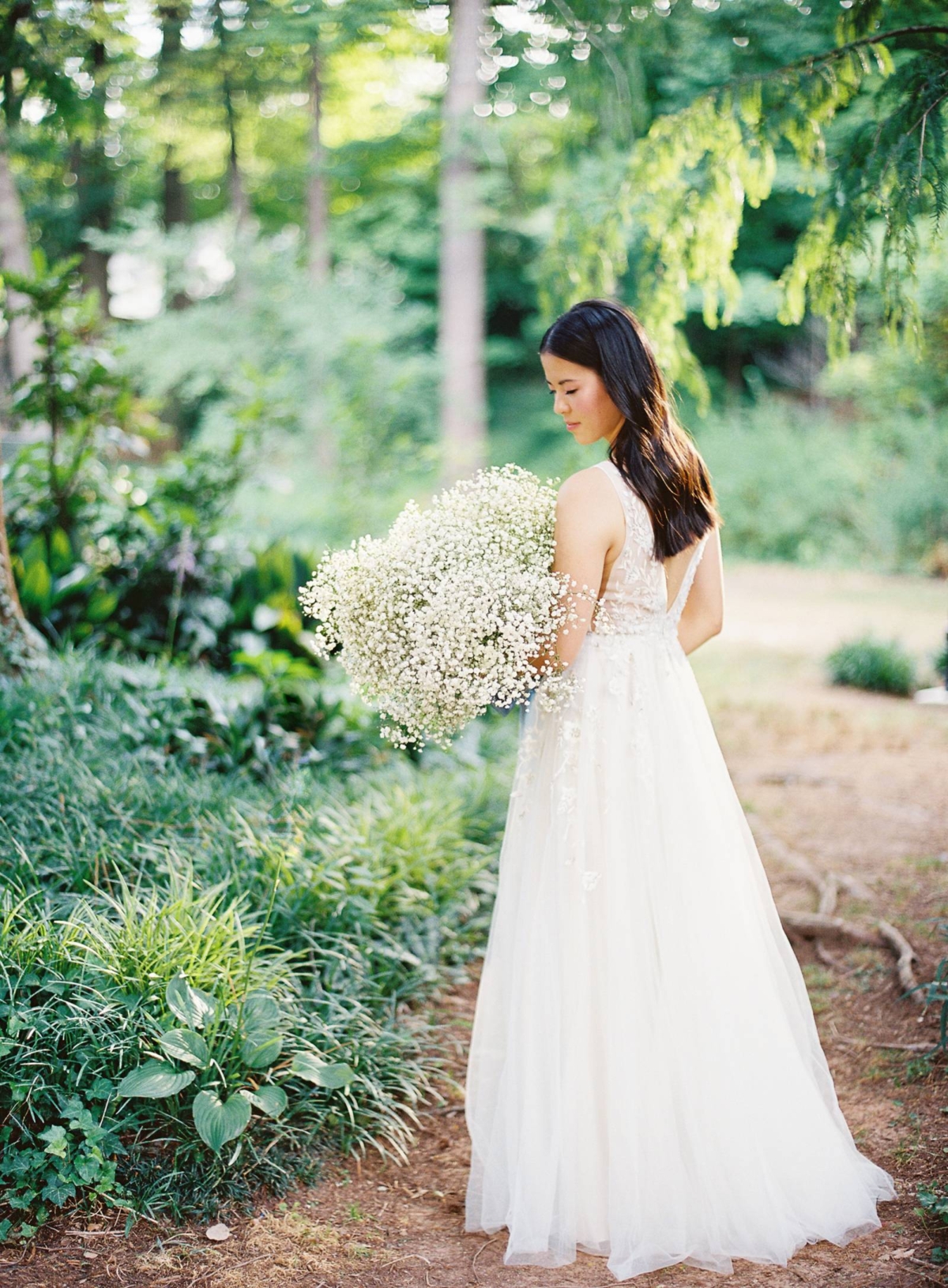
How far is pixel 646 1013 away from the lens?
2617 mm

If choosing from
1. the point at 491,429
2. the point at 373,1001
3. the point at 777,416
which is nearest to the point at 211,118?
the point at 491,429

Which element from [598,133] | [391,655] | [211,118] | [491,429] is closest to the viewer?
[391,655]

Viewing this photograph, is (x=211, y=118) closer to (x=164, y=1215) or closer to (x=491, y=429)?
(x=491, y=429)

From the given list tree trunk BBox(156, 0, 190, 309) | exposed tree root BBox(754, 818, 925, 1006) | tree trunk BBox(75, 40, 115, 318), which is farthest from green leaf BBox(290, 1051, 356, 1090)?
tree trunk BBox(75, 40, 115, 318)

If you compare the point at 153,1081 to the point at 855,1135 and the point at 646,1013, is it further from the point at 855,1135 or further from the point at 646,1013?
the point at 855,1135

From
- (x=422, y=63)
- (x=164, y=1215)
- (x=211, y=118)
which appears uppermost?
(x=422, y=63)

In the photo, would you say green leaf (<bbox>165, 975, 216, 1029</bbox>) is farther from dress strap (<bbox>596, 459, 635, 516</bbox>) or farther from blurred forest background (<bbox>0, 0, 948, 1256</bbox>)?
dress strap (<bbox>596, 459, 635, 516</bbox>)

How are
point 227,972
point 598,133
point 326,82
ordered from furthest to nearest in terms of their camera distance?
point 326,82 < point 598,133 < point 227,972

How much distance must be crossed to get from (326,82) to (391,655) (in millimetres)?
16998

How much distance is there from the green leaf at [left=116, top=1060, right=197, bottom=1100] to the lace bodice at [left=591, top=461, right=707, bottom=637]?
62.0 inches

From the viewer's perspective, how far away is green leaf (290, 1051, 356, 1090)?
2877mm

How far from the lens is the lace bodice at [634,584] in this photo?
8.50 ft

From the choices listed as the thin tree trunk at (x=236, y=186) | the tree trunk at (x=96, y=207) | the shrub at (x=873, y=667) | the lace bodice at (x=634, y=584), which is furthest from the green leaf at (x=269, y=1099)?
the tree trunk at (x=96, y=207)

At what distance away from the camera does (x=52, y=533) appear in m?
6.37
